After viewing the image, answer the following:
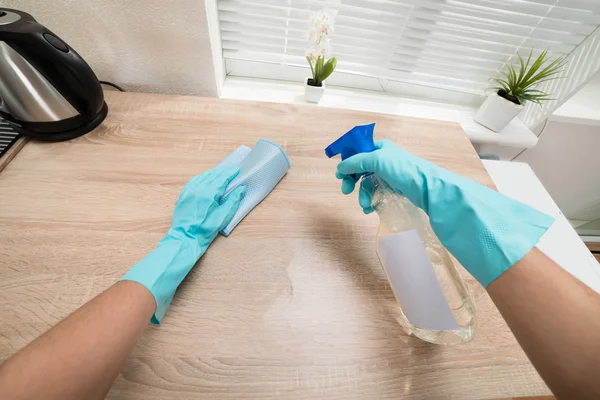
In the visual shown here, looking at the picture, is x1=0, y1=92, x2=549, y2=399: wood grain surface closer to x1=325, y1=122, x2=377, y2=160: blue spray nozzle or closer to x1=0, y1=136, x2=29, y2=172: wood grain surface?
x1=0, y1=136, x2=29, y2=172: wood grain surface

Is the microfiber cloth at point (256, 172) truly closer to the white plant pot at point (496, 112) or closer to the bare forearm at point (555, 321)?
the bare forearm at point (555, 321)

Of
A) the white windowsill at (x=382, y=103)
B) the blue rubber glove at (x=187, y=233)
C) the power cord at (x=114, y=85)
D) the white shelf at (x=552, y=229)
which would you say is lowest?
the white windowsill at (x=382, y=103)

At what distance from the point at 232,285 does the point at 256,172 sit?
25 cm

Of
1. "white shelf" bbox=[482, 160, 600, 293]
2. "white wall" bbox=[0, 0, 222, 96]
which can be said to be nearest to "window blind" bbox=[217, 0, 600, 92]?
"white wall" bbox=[0, 0, 222, 96]

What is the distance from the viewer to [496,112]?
1.08 meters

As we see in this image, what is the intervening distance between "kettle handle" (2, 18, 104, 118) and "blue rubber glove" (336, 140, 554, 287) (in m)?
0.63

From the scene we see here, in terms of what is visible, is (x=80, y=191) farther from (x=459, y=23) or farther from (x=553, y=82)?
(x=553, y=82)

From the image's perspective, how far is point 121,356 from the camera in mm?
390

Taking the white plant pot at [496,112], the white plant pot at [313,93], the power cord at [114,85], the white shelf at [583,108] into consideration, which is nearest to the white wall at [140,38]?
the power cord at [114,85]

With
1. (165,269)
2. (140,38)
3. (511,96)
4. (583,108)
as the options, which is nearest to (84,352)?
(165,269)

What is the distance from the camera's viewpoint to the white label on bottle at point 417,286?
45 cm

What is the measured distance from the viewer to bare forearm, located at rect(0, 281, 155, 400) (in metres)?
0.33

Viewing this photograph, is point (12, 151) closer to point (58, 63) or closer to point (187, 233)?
point (58, 63)

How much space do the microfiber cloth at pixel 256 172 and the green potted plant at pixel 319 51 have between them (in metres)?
0.44
